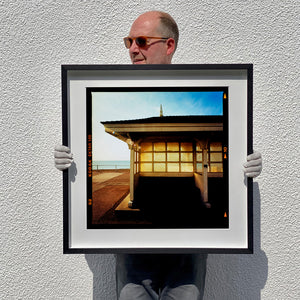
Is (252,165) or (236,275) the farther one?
(236,275)

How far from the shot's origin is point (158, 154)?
628mm

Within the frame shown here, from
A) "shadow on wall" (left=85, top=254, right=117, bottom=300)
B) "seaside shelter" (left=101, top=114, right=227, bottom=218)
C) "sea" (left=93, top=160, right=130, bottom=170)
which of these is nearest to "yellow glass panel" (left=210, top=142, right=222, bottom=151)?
"seaside shelter" (left=101, top=114, right=227, bottom=218)

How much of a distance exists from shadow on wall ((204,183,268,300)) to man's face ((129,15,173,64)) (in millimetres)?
868

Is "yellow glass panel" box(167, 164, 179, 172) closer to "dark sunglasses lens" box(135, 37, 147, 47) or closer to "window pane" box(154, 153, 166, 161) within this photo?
"window pane" box(154, 153, 166, 161)

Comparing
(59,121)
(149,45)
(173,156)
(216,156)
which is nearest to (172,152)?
(173,156)

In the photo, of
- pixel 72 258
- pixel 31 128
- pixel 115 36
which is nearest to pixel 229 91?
pixel 115 36

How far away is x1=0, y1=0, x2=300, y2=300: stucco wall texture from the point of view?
0.91 m

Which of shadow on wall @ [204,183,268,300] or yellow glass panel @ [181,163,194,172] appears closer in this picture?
yellow glass panel @ [181,163,194,172]

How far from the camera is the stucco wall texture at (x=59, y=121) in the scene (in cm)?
91

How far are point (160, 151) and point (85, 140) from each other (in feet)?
0.74

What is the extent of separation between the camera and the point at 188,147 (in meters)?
0.63

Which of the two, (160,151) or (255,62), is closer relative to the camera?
(160,151)

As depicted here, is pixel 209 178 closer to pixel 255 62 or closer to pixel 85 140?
pixel 85 140

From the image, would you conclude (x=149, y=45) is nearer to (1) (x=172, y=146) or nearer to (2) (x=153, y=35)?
(2) (x=153, y=35)
